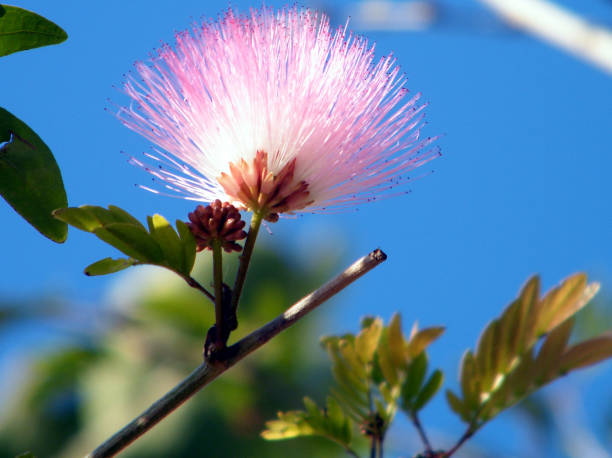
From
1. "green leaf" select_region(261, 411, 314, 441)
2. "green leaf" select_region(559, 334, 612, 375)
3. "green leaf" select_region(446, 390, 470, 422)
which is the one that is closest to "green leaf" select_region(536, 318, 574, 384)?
"green leaf" select_region(559, 334, 612, 375)

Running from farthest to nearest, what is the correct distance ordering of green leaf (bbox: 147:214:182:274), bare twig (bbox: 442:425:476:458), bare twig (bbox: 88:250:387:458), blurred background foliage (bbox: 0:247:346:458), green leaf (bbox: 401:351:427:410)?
blurred background foliage (bbox: 0:247:346:458) → green leaf (bbox: 401:351:427:410) → bare twig (bbox: 442:425:476:458) → green leaf (bbox: 147:214:182:274) → bare twig (bbox: 88:250:387:458)

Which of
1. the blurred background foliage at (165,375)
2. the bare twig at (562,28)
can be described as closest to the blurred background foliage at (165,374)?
the blurred background foliage at (165,375)

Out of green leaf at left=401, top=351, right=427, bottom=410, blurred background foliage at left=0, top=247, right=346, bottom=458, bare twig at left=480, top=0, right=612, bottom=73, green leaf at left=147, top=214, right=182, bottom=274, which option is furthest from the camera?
blurred background foliage at left=0, top=247, right=346, bottom=458

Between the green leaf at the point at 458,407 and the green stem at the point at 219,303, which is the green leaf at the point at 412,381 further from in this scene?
the green stem at the point at 219,303

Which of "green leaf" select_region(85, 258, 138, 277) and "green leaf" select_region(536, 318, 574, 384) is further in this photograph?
"green leaf" select_region(536, 318, 574, 384)

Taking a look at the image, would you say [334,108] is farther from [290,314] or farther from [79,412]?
[79,412]

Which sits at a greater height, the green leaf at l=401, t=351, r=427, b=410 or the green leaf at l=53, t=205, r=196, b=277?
the green leaf at l=53, t=205, r=196, b=277

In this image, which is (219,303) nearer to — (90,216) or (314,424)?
(90,216)

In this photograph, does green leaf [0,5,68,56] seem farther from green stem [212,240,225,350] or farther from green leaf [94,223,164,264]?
green stem [212,240,225,350]
